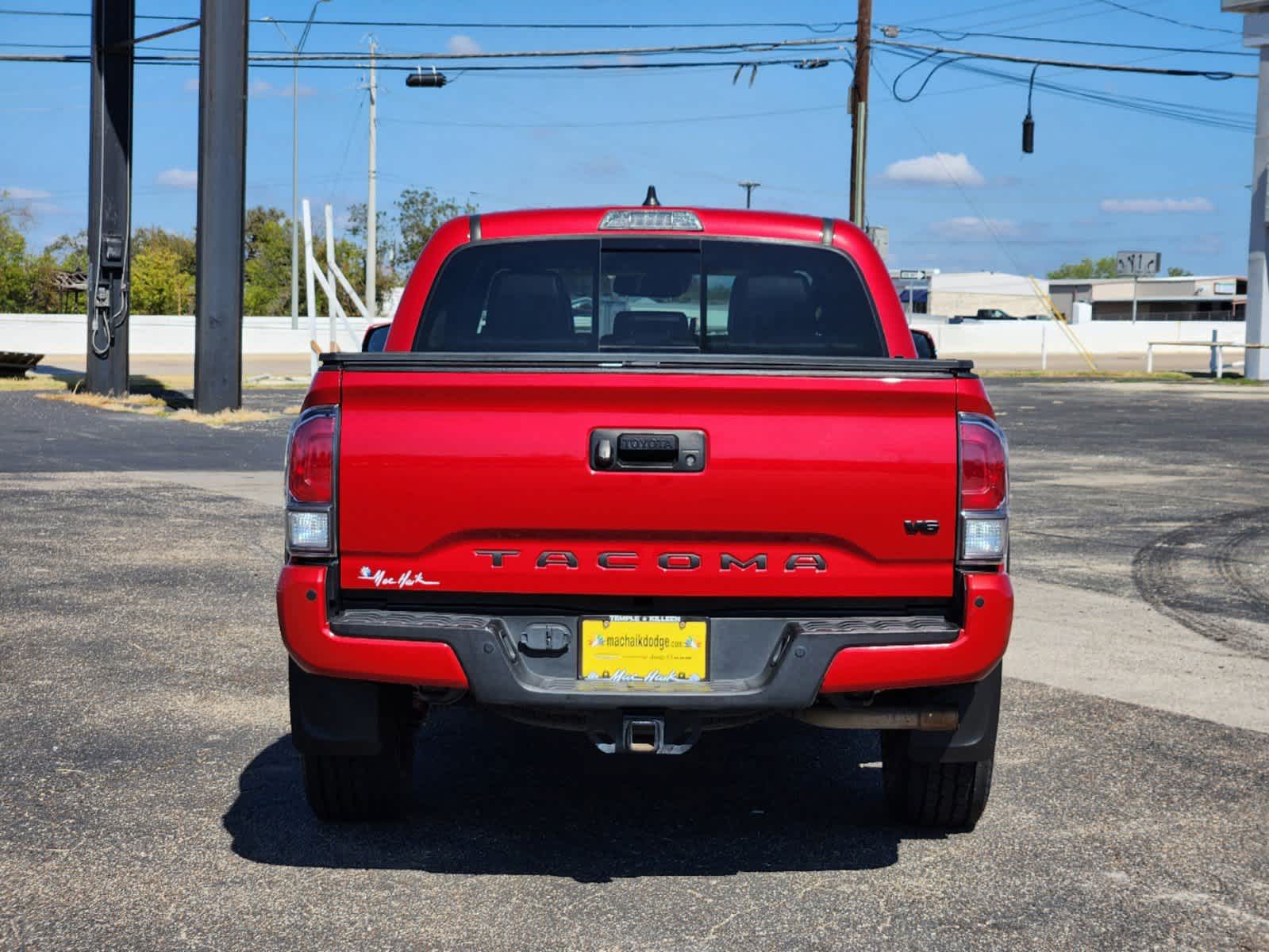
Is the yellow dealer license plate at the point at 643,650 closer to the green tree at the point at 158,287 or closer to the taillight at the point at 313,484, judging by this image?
the taillight at the point at 313,484

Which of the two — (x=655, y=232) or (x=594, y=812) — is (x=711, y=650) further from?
(x=655, y=232)

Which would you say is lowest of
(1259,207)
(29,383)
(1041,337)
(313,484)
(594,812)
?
(594,812)

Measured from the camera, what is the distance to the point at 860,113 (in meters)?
35.8

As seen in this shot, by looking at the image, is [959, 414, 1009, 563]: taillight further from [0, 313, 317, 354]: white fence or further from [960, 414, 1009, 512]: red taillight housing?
[0, 313, 317, 354]: white fence

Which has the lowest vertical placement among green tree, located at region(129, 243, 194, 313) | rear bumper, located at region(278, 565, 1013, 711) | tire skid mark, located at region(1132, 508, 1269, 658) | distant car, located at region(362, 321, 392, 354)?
tire skid mark, located at region(1132, 508, 1269, 658)

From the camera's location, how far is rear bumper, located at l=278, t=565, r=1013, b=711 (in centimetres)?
422

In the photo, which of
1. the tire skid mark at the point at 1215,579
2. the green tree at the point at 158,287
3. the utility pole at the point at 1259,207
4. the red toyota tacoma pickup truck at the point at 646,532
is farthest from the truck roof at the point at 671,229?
the green tree at the point at 158,287

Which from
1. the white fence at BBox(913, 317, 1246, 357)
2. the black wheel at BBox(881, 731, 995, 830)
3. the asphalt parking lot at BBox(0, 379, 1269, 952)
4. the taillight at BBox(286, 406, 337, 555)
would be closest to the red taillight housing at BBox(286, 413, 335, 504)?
the taillight at BBox(286, 406, 337, 555)

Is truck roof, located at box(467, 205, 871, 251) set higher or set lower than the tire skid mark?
higher

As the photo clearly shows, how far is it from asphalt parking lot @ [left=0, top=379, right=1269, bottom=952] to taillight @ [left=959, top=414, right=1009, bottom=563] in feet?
3.25

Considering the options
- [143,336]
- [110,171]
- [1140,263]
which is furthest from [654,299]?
[143,336]

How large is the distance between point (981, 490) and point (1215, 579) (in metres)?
6.46

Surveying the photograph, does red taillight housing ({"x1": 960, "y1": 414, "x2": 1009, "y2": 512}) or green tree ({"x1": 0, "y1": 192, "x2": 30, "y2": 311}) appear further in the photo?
green tree ({"x1": 0, "y1": 192, "x2": 30, "y2": 311})

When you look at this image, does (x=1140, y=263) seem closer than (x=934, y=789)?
No
